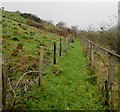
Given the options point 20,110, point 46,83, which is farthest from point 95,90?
point 20,110

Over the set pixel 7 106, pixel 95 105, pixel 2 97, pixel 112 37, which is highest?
pixel 112 37

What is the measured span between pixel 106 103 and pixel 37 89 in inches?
81.0

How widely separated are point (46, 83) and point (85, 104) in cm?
176

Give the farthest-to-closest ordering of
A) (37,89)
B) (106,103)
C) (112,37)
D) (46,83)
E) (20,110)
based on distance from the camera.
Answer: (112,37) → (46,83) → (37,89) → (106,103) → (20,110)

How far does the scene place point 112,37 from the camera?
13.3 meters

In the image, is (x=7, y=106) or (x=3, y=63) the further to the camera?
(x=7, y=106)

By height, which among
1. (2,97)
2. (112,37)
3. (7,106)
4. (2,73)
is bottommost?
(7,106)

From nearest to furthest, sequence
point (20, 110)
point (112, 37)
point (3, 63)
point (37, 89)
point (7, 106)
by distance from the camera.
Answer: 1. point (3, 63)
2. point (7, 106)
3. point (20, 110)
4. point (37, 89)
5. point (112, 37)

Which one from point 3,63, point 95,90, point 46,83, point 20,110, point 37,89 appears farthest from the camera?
point 46,83

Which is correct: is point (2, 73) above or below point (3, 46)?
below

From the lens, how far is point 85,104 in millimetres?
4082

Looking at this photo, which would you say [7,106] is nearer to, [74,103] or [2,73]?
[2,73]

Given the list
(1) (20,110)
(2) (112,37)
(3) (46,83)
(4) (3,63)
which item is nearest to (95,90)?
(3) (46,83)

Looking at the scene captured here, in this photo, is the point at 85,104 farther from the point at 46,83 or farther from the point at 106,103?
the point at 46,83
